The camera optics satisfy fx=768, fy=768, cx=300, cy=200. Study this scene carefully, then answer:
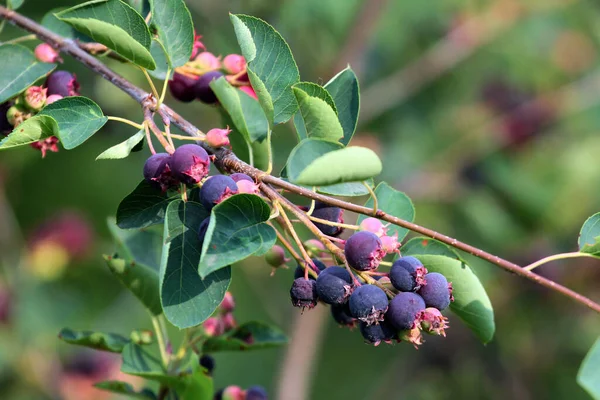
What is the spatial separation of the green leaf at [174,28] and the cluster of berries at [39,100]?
21cm

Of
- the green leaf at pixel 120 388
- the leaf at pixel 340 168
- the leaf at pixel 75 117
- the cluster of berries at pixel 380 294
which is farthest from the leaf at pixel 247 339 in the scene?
the leaf at pixel 340 168

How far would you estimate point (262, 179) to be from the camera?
46.7 inches

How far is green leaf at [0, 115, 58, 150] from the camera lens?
44.4 inches

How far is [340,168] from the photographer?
0.97m

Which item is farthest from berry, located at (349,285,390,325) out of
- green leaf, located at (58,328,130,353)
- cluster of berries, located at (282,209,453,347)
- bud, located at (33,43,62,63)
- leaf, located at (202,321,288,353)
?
bud, located at (33,43,62,63)

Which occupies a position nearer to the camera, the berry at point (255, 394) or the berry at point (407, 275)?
the berry at point (407, 275)

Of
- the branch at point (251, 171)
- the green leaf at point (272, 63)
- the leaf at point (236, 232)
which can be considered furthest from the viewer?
the green leaf at point (272, 63)

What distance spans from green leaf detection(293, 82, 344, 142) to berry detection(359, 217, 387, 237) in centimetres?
15

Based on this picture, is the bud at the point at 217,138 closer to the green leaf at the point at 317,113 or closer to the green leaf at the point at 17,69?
the green leaf at the point at 317,113

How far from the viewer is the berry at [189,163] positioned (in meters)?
1.13

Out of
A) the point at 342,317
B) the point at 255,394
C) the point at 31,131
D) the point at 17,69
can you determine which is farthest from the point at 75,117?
the point at 255,394

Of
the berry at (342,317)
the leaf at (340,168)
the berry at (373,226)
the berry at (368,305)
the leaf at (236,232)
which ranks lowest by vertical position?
the berry at (342,317)

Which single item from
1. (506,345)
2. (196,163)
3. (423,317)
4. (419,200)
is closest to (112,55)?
(196,163)

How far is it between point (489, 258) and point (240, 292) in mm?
3195
